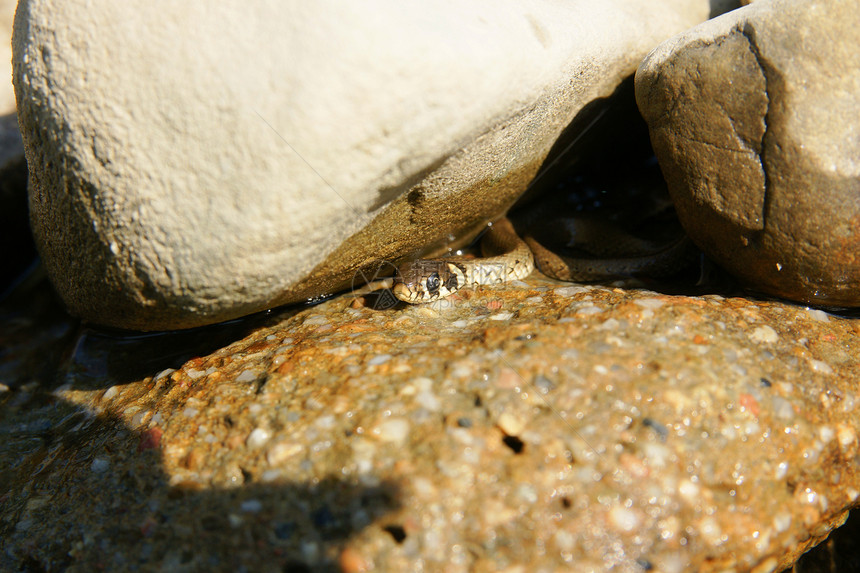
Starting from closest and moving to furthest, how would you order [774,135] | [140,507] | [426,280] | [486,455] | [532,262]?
[486,455] < [140,507] < [774,135] < [426,280] < [532,262]

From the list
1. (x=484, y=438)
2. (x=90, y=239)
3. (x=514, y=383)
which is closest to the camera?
(x=484, y=438)

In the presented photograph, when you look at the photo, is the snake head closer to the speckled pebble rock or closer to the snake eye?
the snake eye

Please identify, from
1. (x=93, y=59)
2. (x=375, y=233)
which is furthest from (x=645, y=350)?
(x=93, y=59)

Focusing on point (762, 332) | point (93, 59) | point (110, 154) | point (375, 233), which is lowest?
point (762, 332)

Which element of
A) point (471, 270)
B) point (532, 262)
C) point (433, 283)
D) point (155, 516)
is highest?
point (155, 516)

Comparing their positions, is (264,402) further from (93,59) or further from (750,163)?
(750,163)

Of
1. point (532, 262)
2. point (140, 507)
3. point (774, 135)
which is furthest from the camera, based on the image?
point (532, 262)

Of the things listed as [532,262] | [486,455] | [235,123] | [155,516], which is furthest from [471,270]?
[155,516]

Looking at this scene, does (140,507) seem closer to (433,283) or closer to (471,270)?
(433,283)
